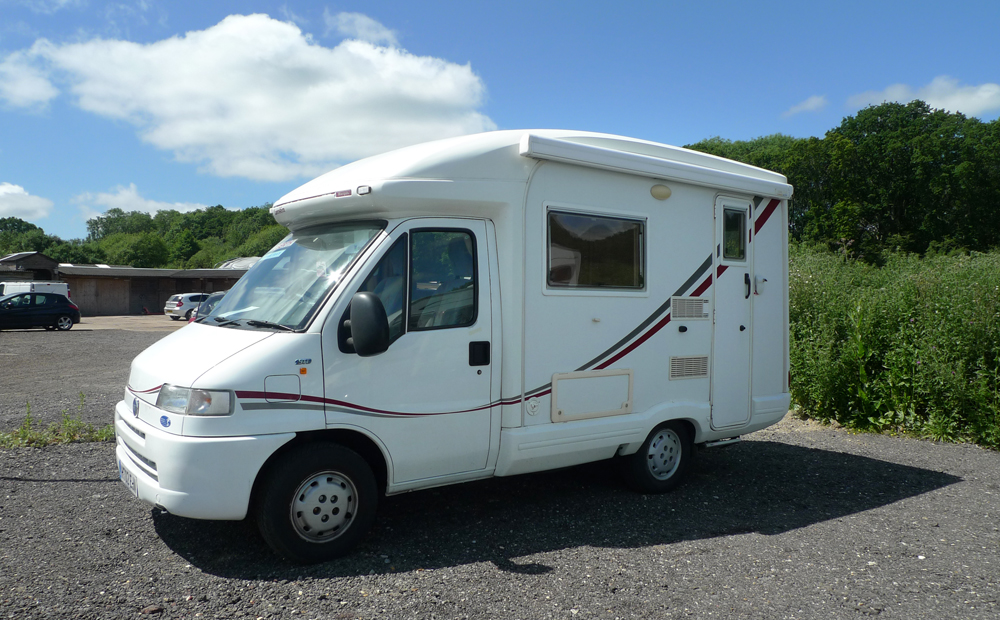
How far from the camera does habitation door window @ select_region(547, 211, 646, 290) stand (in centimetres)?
499

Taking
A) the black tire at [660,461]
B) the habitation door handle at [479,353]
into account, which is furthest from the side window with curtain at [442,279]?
the black tire at [660,461]

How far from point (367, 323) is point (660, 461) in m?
3.02

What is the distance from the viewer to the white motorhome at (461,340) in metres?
3.94

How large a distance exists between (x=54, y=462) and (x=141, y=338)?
17.3m

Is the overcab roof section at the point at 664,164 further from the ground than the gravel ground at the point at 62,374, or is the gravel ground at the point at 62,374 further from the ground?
the overcab roof section at the point at 664,164

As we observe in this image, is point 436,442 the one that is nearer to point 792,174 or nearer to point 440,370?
point 440,370

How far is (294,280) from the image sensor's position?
14.7ft

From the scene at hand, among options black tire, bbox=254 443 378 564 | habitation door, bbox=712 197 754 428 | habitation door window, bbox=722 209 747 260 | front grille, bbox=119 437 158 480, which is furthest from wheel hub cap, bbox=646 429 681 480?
front grille, bbox=119 437 158 480

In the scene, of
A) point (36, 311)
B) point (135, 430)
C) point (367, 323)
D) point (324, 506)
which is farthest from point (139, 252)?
point (367, 323)

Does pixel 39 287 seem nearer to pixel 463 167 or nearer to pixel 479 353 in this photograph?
pixel 463 167

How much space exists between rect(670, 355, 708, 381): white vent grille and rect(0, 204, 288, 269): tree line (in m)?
56.6

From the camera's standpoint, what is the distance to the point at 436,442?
4461mm

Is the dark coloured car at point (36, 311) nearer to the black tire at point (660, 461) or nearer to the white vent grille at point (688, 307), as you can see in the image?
the black tire at point (660, 461)

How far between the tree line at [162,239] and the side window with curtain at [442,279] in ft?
187
